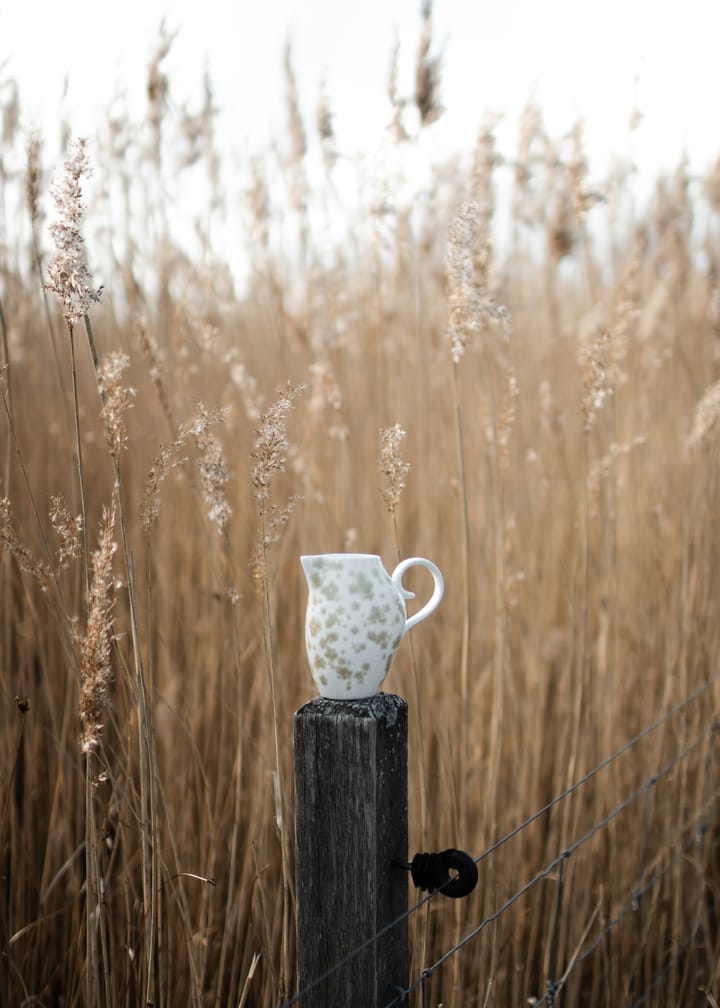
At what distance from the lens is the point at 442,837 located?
1331 mm

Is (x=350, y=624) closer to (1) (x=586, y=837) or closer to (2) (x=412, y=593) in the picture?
(2) (x=412, y=593)

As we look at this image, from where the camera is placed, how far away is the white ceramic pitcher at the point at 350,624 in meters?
0.86

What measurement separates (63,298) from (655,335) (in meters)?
2.27

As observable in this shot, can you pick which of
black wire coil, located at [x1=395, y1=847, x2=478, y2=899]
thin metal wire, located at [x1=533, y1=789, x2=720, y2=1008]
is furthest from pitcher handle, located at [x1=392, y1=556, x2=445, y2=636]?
thin metal wire, located at [x1=533, y1=789, x2=720, y2=1008]

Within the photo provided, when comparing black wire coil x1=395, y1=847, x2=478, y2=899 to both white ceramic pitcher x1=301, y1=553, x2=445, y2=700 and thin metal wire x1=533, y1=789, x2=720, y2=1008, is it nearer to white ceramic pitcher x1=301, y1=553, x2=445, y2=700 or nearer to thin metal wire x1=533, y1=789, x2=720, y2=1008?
white ceramic pitcher x1=301, y1=553, x2=445, y2=700

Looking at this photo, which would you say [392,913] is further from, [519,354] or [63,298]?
[519,354]

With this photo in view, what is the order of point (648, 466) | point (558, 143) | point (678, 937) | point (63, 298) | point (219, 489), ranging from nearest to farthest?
point (63, 298) < point (219, 489) < point (678, 937) < point (558, 143) < point (648, 466)

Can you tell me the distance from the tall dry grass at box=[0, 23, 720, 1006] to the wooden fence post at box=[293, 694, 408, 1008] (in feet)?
0.23

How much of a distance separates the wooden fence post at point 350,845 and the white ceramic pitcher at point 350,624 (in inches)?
0.9

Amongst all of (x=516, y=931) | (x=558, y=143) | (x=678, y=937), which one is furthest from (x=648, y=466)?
(x=516, y=931)

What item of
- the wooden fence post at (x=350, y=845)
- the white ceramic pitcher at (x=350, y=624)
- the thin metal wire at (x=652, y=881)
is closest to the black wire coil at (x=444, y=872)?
the wooden fence post at (x=350, y=845)

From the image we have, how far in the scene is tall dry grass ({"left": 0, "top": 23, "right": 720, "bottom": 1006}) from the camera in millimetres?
1157

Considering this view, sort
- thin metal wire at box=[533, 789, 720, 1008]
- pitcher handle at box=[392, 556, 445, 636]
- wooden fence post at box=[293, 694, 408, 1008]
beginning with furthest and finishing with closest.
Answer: thin metal wire at box=[533, 789, 720, 1008], pitcher handle at box=[392, 556, 445, 636], wooden fence post at box=[293, 694, 408, 1008]

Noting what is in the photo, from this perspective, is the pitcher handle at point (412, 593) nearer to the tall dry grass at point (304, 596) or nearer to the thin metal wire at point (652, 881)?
the tall dry grass at point (304, 596)
